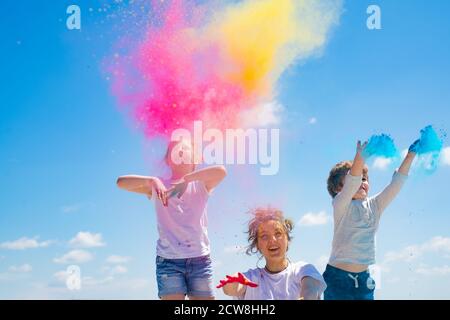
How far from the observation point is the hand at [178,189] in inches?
282

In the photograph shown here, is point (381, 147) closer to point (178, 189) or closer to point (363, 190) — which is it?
point (363, 190)

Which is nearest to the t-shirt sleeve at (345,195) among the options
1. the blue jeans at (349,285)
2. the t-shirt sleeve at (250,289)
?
the blue jeans at (349,285)

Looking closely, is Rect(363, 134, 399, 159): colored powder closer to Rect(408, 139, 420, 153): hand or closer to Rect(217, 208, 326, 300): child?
Rect(408, 139, 420, 153): hand

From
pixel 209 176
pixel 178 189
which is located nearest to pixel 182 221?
pixel 178 189

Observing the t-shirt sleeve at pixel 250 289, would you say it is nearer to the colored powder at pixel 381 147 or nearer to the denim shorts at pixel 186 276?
the denim shorts at pixel 186 276

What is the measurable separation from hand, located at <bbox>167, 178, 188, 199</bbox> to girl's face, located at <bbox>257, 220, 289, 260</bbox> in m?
1.20

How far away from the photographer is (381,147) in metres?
7.71

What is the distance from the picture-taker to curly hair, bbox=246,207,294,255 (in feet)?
21.6

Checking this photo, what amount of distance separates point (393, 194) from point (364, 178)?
1.40 feet

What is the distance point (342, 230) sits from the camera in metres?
7.41

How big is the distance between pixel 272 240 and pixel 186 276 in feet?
4.07
